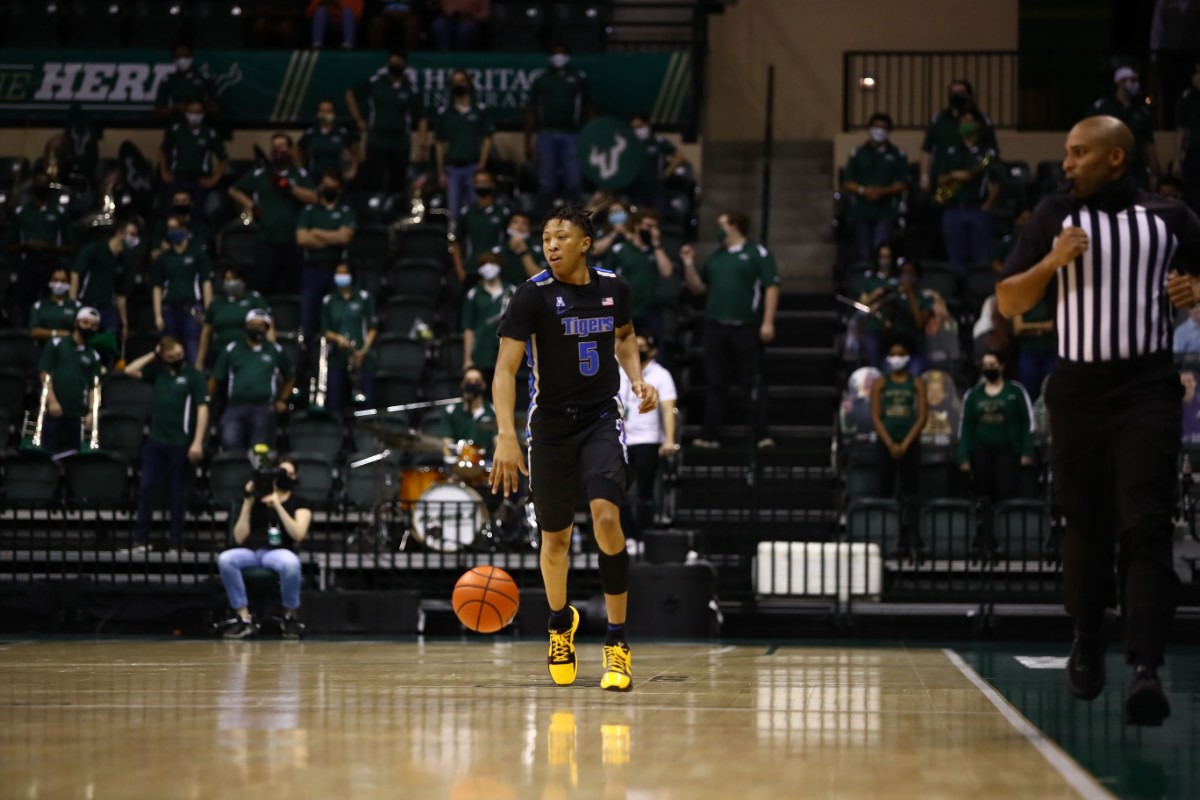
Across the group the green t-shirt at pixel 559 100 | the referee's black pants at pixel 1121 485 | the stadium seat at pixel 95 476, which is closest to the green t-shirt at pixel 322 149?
the green t-shirt at pixel 559 100

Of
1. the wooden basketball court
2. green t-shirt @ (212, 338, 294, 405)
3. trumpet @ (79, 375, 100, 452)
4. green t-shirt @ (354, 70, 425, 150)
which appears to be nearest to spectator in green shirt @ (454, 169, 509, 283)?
green t-shirt @ (354, 70, 425, 150)

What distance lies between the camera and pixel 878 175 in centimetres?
1856

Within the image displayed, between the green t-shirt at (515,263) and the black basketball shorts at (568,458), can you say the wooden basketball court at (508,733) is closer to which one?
the black basketball shorts at (568,458)

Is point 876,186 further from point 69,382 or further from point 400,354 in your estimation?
point 69,382

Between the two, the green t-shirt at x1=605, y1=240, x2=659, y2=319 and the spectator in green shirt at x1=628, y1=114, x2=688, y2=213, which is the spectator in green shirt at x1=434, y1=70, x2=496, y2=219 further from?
the green t-shirt at x1=605, y1=240, x2=659, y2=319

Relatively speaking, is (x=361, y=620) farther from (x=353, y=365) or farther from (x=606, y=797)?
(x=606, y=797)

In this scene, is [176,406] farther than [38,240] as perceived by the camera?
No

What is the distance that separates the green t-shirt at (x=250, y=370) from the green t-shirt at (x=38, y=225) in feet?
12.2

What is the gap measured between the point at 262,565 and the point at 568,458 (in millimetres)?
6170

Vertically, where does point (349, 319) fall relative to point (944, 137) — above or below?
below

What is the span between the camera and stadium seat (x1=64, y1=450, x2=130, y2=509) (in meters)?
15.8

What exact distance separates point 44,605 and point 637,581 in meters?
5.01

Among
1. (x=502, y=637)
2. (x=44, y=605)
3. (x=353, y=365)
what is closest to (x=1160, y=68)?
(x=353, y=365)

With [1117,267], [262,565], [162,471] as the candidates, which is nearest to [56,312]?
[162,471]
